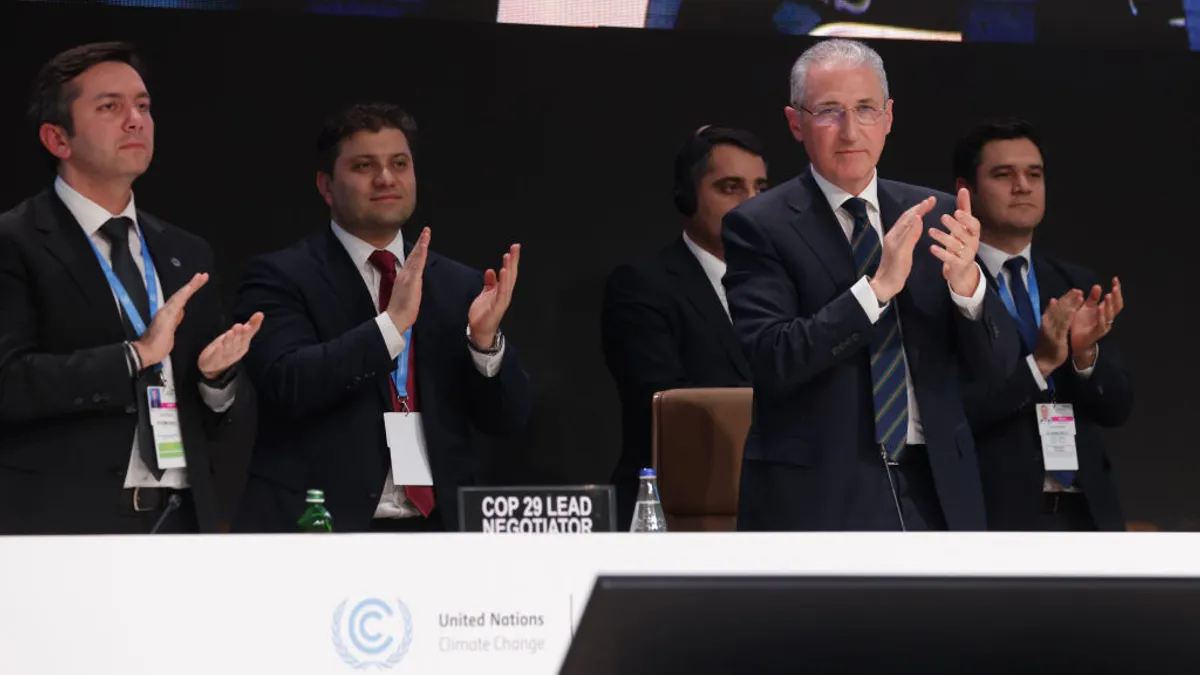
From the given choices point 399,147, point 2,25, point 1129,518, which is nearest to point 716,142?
point 399,147

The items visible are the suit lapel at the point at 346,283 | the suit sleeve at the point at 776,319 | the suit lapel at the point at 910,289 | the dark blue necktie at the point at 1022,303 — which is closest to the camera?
the suit sleeve at the point at 776,319

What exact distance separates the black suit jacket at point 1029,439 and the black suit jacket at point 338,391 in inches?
55.8

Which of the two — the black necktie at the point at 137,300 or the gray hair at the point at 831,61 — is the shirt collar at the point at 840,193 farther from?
the black necktie at the point at 137,300

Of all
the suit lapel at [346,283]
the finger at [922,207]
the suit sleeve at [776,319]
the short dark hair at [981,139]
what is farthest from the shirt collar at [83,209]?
the short dark hair at [981,139]

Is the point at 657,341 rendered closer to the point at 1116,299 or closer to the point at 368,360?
the point at 368,360

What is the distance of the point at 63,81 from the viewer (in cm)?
416

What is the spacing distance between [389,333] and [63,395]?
887mm

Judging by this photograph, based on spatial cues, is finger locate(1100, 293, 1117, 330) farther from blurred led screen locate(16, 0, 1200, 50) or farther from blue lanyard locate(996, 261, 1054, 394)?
blurred led screen locate(16, 0, 1200, 50)

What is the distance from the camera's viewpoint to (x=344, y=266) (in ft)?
13.9

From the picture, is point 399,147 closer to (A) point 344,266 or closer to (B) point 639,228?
(A) point 344,266

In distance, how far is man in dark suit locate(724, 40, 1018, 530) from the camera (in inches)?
135

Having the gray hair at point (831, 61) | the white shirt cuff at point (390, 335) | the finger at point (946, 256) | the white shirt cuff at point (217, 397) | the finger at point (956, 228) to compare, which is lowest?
the white shirt cuff at point (217, 397)

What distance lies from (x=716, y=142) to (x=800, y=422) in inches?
58.0

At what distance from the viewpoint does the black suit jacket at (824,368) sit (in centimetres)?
343
